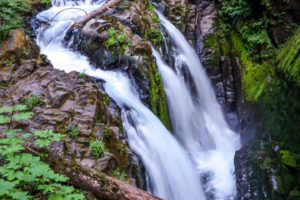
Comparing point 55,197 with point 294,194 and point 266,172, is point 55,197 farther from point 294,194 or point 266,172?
point 266,172

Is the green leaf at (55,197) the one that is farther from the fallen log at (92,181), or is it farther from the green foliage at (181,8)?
the green foliage at (181,8)

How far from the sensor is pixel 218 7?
1165 centimetres

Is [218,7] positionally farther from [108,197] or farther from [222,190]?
[108,197]

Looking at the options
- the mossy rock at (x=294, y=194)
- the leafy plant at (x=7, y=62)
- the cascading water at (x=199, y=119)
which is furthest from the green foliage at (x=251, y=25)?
the leafy plant at (x=7, y=62)

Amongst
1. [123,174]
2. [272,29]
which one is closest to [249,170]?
[123,174]

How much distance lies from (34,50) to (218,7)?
8745mm

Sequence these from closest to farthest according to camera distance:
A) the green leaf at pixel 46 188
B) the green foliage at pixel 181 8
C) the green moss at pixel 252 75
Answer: the green leaf at pixel 46 188 < the green moss at pixel 252 75 < the green foliage at pixel 181 8

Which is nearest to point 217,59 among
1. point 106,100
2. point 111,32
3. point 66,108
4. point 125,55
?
point 125,55

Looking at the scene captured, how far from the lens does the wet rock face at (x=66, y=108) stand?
4.16 m

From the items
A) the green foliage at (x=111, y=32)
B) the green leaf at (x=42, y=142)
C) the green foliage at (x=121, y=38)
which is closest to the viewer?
the green leaf at (x=42, y=142)

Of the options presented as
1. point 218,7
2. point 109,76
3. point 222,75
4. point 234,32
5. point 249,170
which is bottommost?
point 249,170

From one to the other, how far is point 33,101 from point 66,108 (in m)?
0.64

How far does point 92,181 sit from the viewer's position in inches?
126

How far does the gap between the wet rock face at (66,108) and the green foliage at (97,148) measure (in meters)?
0.08
